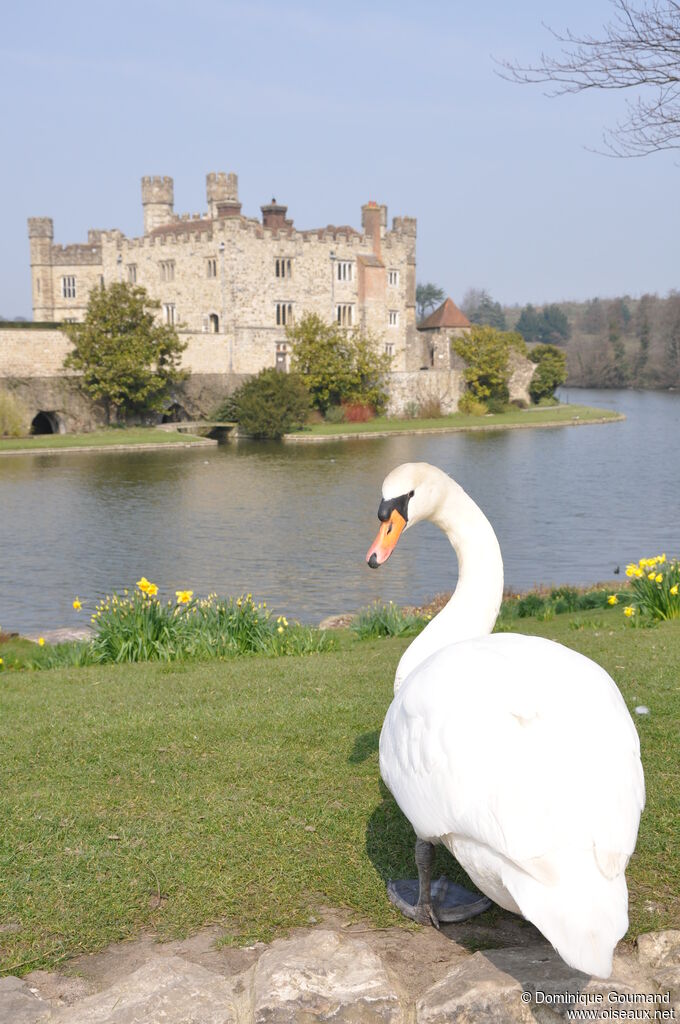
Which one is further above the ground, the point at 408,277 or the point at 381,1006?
the point at 408,277

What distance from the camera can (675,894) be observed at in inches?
158

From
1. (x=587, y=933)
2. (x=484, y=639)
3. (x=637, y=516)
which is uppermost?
(x=484, y=639)

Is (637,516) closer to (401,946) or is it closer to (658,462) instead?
(658,462)

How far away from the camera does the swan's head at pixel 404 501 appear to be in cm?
434

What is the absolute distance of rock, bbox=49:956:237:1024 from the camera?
10.8ft

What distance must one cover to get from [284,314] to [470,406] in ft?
42.2

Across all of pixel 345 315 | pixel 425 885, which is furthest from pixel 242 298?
pixel 425 885

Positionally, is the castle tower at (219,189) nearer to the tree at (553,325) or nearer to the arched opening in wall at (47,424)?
the arched opening in wall at (47,424)

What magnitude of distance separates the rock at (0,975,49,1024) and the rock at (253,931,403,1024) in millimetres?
713

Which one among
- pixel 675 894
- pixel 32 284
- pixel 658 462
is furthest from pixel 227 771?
pixel 32 284

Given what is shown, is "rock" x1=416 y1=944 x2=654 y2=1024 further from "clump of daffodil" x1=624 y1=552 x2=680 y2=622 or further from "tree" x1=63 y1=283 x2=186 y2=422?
"tree" x1=63 y1=283 x2=186 y2=422

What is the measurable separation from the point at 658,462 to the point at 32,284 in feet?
166

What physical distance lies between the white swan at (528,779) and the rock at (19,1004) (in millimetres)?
1390

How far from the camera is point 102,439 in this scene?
1805 inches
